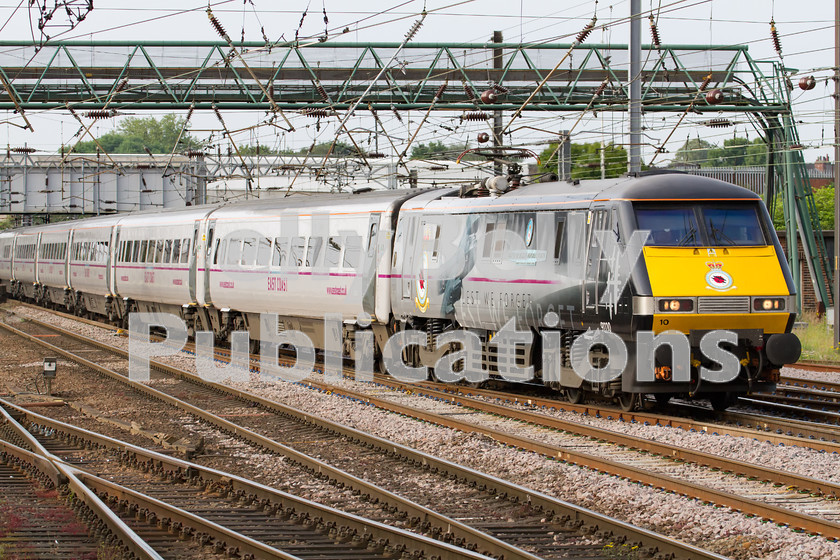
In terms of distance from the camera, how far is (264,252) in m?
22.4

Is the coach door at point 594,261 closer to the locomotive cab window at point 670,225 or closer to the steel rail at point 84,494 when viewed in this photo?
the locomotive cab window at point 670,225

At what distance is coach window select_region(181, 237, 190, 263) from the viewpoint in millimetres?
26027

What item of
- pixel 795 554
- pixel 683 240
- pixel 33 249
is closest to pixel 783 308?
pixel 683 240

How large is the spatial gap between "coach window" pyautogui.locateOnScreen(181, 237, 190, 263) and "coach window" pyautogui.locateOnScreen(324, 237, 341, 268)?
7042 millimetres

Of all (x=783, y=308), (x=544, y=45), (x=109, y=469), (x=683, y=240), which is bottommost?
(x=109, y=469)

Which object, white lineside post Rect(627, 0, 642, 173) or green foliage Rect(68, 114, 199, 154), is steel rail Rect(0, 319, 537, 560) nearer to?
white lineside post Rect(627, 0, 642, 173)

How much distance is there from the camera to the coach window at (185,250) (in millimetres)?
26027

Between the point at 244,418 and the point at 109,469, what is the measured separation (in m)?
3.24

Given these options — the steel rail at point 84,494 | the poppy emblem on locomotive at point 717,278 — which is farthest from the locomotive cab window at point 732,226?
the steel rail at point 84,494

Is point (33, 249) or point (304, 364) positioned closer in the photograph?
point (304, 364)

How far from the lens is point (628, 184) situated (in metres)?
13.4

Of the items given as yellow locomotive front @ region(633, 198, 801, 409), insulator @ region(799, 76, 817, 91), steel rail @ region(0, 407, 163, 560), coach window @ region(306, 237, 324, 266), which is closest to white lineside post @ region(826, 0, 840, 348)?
insulator @ region(799, 76, 817, 91)

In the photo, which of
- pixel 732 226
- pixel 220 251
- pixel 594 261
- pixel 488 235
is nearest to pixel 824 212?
pixel 220 251

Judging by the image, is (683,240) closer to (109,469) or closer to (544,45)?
(109,469)
